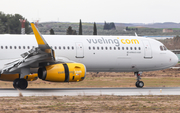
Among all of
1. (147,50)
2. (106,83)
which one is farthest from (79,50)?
(106,83)

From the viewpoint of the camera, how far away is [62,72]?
18312 mm

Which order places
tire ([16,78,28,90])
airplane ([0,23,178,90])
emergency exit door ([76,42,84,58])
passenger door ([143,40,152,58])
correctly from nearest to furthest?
airplane ([0,23,178,90])
tire ([16,78,28,90])
emergency exit door ([76,42,84,58])
passenger door ([143,40,152,58])

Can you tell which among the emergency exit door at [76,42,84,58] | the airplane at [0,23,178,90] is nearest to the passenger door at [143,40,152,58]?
the airplane at [0,23,178,90]

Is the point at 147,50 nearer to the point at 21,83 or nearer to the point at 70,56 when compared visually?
the point at 70,56

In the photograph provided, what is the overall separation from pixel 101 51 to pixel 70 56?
217 centimetres

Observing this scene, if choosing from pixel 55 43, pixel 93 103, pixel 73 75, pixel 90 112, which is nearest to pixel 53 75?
pixel 73 75

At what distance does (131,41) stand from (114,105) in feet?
33.8

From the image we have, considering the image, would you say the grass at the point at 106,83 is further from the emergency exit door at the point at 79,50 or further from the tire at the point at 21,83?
the tire at the point at 21,83

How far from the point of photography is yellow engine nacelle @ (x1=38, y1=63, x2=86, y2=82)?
1825 centimetres

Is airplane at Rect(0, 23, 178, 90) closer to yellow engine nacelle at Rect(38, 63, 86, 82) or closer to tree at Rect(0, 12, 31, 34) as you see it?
yellow engine nacelle at Rect(38, 63, 86, 82)

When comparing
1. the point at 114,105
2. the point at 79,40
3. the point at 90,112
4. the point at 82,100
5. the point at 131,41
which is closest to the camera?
the point at 90,112

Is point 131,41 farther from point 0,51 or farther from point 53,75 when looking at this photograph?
point 0,51

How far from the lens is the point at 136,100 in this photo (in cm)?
1523

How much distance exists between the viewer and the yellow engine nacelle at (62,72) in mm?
18250
